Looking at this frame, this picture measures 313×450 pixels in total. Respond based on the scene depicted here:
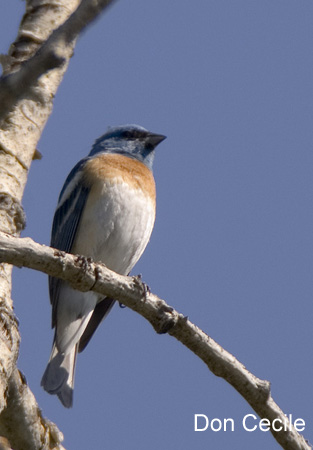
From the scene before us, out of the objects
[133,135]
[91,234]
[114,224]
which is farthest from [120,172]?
[133,135]

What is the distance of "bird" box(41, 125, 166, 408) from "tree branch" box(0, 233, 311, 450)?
2455 mm

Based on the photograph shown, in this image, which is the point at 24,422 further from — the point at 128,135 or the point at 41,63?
the point at 128,135

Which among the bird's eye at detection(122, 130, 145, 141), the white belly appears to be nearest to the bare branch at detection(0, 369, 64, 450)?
the white belly

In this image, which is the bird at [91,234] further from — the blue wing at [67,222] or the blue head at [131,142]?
the blue head at [131,142]

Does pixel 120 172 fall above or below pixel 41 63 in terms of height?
above

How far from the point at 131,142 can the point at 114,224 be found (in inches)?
69.0

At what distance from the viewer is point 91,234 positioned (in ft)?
22.4

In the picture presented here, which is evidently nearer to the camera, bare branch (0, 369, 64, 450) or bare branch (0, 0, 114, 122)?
bare branch (0, 0, 114, 122)

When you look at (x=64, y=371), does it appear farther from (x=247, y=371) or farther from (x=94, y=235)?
(x=247, y=371)

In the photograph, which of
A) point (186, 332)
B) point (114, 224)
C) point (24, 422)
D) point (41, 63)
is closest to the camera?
point (41, 63)

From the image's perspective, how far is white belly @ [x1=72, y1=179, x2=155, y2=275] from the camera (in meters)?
6.76

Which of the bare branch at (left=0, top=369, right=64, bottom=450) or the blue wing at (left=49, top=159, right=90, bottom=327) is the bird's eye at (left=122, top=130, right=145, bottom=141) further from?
the bare branch at (left=0, top=369, right=64, bottom=450)

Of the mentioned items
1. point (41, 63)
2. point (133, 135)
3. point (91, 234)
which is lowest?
point (41, 63)

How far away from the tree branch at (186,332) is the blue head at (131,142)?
3778mm
